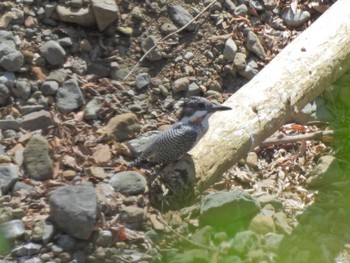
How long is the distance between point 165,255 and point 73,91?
1.64m

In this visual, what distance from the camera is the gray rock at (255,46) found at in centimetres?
732

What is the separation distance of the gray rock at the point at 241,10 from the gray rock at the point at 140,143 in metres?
Answer: 1.56

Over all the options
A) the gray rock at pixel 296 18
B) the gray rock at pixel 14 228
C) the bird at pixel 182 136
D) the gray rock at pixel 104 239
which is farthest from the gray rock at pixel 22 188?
the gray rock at pixel 296 18

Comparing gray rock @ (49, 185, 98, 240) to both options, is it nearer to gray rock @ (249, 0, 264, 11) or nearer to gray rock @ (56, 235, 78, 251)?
gray rock @ (56, 235, 78, 251)

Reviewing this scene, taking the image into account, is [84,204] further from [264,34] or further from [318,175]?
[264,34]

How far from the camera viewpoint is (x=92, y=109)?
6531 millimetres

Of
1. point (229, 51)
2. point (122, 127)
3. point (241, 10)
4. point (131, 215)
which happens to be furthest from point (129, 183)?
point (241, 10)

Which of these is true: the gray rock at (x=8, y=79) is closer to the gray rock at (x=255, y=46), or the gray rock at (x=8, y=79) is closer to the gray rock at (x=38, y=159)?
the gray rock at (x=38, y=159)

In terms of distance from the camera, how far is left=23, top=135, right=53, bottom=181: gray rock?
5.89 m

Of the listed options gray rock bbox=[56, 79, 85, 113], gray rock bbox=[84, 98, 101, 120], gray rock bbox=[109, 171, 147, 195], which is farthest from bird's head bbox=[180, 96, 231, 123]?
gray rock bbox=[56, 79, 85, 113]

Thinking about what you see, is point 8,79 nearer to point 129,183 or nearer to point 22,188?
point 22,188

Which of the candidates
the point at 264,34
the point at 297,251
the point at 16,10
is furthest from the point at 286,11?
the point at 297,251

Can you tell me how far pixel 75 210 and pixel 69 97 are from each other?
142 centimetres

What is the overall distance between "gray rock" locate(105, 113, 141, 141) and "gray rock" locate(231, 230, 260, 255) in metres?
1.24
